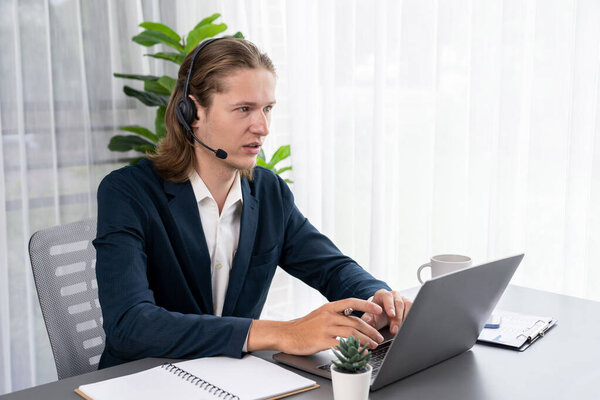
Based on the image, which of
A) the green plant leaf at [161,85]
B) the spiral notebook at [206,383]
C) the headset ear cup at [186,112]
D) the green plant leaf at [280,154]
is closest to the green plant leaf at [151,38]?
the green plant leaf at [161,85]

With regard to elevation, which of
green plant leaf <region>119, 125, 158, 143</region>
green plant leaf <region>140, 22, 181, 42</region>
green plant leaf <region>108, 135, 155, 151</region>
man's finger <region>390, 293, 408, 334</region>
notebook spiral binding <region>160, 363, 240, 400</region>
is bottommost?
notebook spiral binding <region>160, 363, 240, 400</region>

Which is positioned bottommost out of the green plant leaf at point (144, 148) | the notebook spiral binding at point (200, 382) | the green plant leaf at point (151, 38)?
the notebook spiral binding at point (200, 382)

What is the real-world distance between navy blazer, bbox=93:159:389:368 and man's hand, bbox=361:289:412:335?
17cm

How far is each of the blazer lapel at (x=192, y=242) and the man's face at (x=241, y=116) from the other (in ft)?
0.45

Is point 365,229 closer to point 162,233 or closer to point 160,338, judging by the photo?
point 162,233

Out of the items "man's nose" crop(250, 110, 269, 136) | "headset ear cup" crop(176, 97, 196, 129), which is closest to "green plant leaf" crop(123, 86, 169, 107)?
"headset ear cup" crop(176, 97, 196, 129)

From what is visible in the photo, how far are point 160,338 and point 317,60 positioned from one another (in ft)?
6.71

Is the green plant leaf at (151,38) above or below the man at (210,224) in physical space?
above

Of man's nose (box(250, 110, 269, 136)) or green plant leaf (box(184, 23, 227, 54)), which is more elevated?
green plant leaf (box(184, 23, 227, 54))

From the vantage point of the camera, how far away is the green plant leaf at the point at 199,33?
2527mm

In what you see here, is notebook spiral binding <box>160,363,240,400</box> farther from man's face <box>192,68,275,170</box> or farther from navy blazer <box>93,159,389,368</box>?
man's face <box>192,68,275,170</box>

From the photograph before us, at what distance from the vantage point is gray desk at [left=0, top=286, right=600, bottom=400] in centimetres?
101

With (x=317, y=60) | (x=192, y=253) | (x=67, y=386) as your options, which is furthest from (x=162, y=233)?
(x=317, y=60)

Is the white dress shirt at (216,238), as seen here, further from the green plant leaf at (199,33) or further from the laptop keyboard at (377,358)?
the green plant leaf at (199,33)
